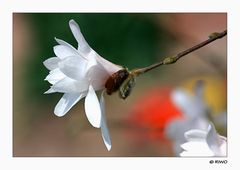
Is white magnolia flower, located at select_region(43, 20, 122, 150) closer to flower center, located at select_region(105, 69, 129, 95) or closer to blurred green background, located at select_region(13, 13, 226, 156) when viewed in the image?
flower center, located at select_region(105, 69, 129, 95)

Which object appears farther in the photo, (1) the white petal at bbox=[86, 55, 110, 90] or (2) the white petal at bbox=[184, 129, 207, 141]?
(2) the white petal at bbox=[184, 129, 207, 141]

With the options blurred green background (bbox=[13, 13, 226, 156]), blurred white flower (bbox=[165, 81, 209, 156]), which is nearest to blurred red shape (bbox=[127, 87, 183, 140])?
blurred green background (bbox=[13, 13, 226, 156])

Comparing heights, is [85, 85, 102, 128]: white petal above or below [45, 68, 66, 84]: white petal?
below

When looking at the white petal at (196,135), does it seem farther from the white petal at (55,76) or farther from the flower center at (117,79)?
the white petal at (55,76)

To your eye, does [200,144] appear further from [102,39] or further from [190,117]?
[102,39]
